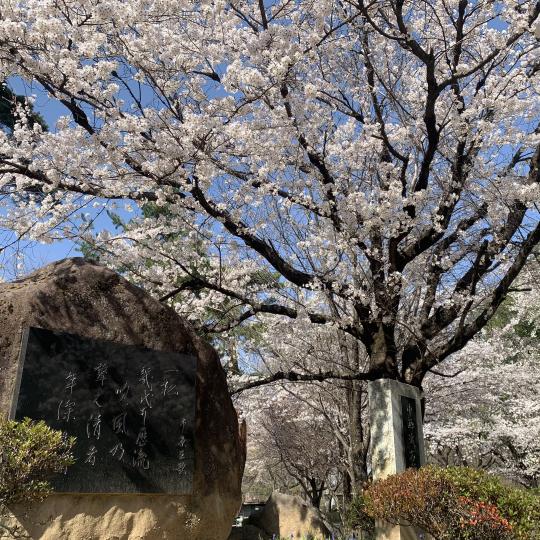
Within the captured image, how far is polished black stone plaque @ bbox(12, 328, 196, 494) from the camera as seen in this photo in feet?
16.1

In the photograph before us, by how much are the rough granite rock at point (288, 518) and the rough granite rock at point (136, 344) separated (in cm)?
805

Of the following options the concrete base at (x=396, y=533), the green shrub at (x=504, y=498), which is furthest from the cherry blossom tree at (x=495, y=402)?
the green shrub at (x=504, y=498)

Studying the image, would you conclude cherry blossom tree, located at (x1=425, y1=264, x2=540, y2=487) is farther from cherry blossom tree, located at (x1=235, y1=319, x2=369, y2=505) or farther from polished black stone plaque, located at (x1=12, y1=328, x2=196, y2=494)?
polished black stone plaque, located at (x1=12, y1=328, x2=196, y2=494)

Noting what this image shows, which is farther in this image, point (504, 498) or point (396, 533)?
point (396, 533)

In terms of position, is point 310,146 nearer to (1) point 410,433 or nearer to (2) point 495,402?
(1) point 410,433

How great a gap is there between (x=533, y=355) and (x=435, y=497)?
13.5m

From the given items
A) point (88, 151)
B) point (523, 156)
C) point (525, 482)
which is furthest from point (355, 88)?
point (525, 482)

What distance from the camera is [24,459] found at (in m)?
3.69

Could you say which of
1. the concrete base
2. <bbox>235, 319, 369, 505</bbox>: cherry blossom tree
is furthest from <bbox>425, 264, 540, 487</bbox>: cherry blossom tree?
the concrete base

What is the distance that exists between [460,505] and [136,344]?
3575mm

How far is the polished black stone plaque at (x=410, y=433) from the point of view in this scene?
300 inches

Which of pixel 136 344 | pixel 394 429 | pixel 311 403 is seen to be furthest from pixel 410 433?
pixel 311 403

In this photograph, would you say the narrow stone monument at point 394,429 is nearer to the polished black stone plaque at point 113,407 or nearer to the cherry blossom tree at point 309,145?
the cherry blossom tree at point 309,145

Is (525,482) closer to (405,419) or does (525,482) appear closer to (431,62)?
(405,419)
